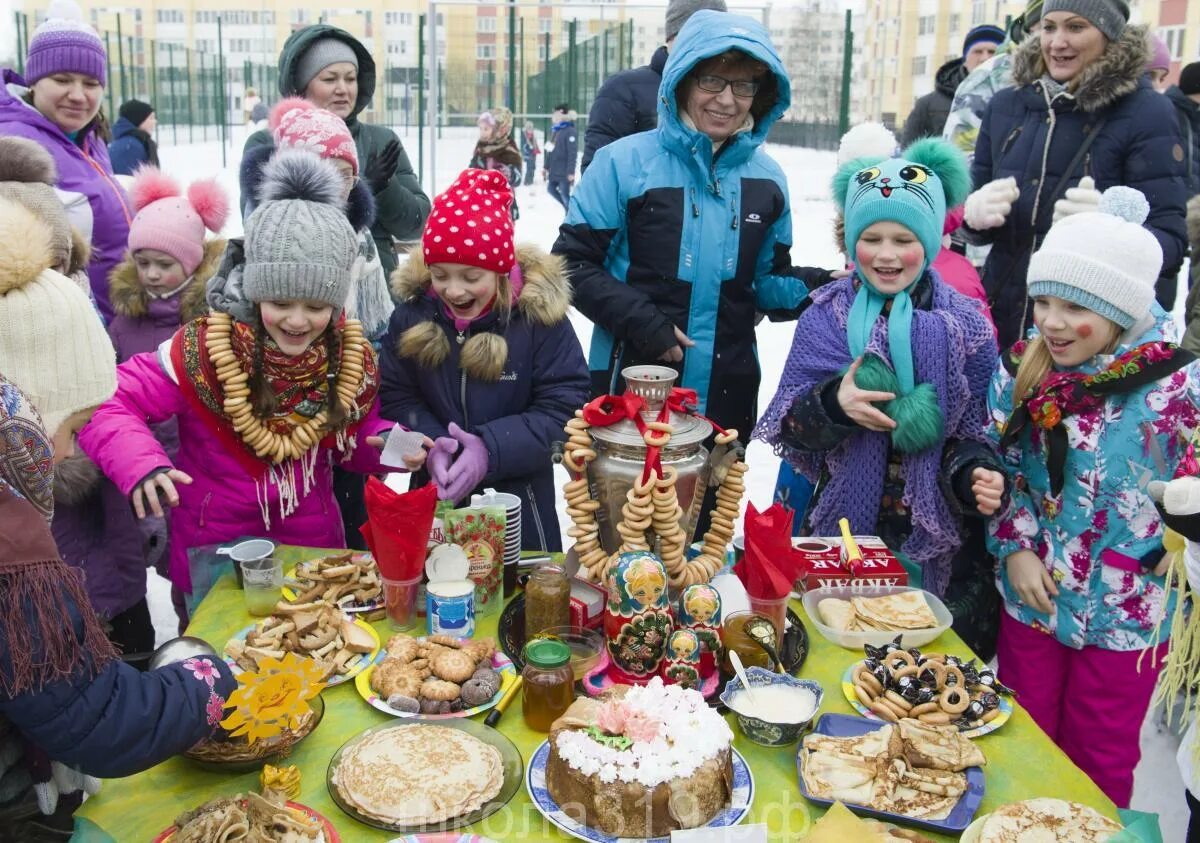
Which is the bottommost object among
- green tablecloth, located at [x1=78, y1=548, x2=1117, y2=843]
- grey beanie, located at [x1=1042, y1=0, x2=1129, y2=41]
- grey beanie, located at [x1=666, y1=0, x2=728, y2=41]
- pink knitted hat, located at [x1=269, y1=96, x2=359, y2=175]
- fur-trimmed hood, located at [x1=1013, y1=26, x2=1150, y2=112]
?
green tablecloth, located at [x1=78, y1=548, x2=1117, y2=843]

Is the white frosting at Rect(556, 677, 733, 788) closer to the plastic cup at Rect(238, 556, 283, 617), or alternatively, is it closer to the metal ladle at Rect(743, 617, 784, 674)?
the metal ladle at Rect(743, 617, 784, 674)

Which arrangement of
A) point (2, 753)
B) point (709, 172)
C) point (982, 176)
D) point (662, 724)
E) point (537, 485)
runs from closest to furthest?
1. point (2, 753)
2. point (662, 724)
3. point (537, 485)
4. point (709, 172)
5. point (982, 176)

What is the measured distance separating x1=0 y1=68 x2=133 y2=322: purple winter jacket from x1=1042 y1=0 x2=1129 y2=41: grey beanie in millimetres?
3659

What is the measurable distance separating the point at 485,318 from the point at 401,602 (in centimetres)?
97

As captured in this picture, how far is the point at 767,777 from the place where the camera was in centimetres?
166

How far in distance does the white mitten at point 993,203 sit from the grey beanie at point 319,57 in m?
2.47

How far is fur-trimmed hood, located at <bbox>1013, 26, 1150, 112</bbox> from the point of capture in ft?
11.1

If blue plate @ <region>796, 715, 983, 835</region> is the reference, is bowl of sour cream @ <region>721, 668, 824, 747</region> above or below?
above

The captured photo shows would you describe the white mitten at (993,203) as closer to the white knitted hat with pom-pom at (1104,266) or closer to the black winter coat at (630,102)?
the white knitted hat with pom-pom at (1104,266)

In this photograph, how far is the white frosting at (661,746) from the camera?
151cm

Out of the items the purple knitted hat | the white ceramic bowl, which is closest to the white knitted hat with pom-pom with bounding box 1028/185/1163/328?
the white ceramic bowl

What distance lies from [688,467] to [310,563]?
979 millimetres

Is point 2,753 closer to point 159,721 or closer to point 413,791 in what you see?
point 159,721

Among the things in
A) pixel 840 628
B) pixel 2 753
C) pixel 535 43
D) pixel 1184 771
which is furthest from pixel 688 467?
pixel 535 43
